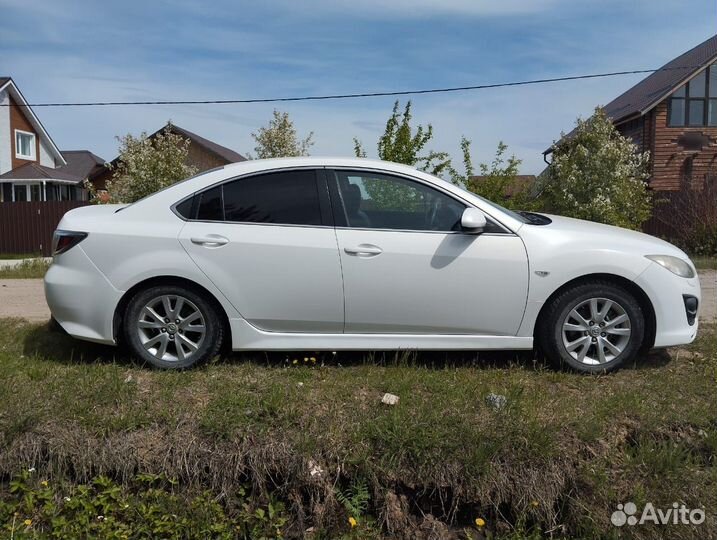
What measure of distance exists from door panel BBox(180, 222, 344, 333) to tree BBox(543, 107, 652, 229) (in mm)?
11157

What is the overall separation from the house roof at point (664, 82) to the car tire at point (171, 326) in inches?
975

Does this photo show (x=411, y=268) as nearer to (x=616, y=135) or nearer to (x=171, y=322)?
(x=171, y=322)

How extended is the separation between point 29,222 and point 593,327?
69.4 ft

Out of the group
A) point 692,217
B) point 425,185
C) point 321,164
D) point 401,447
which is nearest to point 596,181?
point 692,217

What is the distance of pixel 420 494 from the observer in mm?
3809

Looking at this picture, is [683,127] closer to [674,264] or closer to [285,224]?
[674,264]

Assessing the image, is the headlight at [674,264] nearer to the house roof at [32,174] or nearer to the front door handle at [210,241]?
the front door handle at [210,241]

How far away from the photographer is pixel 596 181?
14914mm

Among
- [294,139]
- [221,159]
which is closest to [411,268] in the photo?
[294,139]

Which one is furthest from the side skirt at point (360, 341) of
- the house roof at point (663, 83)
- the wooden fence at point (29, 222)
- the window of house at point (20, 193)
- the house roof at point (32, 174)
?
the window of house at point (20, 193)

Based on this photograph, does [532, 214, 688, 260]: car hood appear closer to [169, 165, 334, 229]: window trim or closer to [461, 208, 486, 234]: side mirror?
[461, 208, 486, 234]: side mirror

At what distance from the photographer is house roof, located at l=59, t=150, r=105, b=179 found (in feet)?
128

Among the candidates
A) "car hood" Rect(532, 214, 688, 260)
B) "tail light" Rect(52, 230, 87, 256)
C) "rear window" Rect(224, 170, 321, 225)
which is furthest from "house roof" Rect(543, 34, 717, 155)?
"tail light" Rect(52, 230, 87, 256)

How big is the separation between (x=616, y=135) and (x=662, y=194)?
13.7 feet
